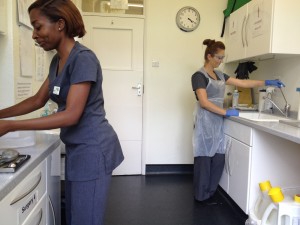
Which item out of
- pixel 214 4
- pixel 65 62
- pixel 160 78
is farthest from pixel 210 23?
pixel 65 62

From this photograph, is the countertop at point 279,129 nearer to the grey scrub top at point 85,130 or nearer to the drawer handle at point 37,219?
the grey scrub top at point 85,130

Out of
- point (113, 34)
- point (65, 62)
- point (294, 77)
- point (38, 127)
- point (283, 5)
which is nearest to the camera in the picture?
point (38, 127)

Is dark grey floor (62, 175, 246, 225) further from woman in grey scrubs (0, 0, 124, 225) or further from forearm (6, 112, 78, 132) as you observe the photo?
forearm (6, 112, 78, 132)

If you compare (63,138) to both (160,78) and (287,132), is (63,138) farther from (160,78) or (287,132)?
(160,78)

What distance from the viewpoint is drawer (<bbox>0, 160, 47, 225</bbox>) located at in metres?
0.75

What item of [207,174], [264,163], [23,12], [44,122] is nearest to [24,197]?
[44,122]

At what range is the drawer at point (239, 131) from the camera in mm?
1996

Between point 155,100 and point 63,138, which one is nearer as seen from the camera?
point 63,138

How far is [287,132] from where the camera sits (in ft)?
5.03

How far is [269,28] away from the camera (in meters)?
2.09

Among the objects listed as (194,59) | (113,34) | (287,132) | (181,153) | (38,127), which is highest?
(113,34)

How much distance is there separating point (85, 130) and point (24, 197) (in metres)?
0.29

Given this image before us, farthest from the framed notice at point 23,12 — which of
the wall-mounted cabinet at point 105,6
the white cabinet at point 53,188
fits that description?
the wall-mounted cabinet at point 105,6

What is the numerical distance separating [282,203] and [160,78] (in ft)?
6.26
